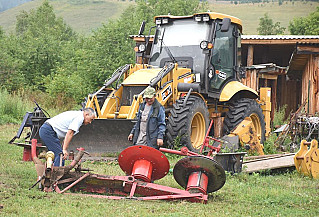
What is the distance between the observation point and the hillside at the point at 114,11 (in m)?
104

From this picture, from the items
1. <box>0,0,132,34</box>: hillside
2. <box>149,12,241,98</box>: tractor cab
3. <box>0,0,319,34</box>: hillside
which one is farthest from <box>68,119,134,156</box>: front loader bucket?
<box>0,0,132,34</box>: hillside

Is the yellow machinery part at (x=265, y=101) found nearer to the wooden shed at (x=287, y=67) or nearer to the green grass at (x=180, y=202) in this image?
the wooden shed at (x=287, y=67)

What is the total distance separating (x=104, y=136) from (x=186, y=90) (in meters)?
2.07

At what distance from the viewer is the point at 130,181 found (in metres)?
7.32

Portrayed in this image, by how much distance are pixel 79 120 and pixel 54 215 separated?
6.78 feet

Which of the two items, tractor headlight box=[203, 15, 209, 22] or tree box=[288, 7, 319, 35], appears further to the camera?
tree box=[288, 7, 319, 35]

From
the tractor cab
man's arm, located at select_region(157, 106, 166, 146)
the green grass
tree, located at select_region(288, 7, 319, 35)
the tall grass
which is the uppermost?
the tractor cab

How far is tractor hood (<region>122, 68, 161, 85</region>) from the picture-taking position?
11427 mm

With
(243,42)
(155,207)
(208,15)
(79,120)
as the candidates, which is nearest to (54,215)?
(155,207)

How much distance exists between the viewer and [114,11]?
124 m

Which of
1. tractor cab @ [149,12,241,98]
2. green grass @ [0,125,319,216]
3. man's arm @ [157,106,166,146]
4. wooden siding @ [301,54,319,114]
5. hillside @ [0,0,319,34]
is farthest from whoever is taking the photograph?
hillside @ [0,0,319,34]

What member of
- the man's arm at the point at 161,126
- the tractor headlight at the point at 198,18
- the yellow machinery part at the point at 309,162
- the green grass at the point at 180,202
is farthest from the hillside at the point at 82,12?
the green grass at the point at 180,202

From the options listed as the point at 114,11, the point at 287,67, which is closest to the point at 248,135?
the point at 287,67

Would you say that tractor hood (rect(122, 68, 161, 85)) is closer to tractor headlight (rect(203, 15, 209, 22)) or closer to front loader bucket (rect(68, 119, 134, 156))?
front loader bucket (rect(68, 119, 134, 156))
